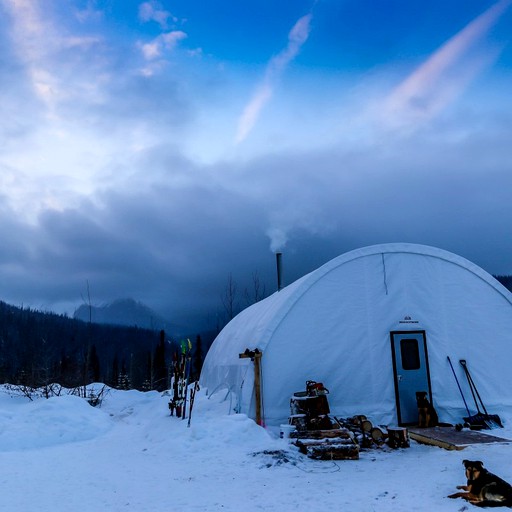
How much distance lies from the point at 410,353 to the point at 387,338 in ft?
2.19

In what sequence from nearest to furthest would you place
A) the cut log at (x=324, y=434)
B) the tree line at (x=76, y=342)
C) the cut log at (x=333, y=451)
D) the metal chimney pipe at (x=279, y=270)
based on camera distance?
the cut log at (x=333, y=451) < the cut log at (x=324, y=434) < the metal chimney pipe at (x=279, y=270) < the tree line at (x=76, y=342)

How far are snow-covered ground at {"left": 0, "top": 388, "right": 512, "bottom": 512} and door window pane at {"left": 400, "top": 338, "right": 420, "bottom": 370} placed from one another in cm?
220

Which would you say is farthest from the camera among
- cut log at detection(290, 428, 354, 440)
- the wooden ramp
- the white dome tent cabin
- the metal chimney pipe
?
the metal chimney pipe

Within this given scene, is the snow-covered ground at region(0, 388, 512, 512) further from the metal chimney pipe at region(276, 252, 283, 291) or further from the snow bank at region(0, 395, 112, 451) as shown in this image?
the metal chimney pipe at region(276, 252, 283, 291)

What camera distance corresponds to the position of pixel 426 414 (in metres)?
10.4

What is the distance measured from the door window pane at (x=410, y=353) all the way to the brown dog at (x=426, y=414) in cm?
80

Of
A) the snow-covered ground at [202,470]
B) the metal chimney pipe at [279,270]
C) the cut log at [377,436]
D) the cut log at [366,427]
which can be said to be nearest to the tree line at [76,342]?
the metal chimney pipe at [279,270]

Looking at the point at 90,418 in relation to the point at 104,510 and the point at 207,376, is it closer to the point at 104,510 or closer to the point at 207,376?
the point at 207,376

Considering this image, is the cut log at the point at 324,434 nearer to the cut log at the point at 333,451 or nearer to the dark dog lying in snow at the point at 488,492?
A: the cut log at the point at 333,451

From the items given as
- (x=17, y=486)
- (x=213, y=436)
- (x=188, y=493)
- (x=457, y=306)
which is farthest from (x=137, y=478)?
(x=457, y=306)

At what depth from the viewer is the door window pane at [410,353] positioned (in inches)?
432

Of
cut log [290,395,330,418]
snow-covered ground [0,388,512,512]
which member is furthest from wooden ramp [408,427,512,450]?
cut log [290,395,330,418]

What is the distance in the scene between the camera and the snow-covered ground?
5.47 meters

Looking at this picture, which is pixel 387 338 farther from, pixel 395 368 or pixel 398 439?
pixel 398 439
